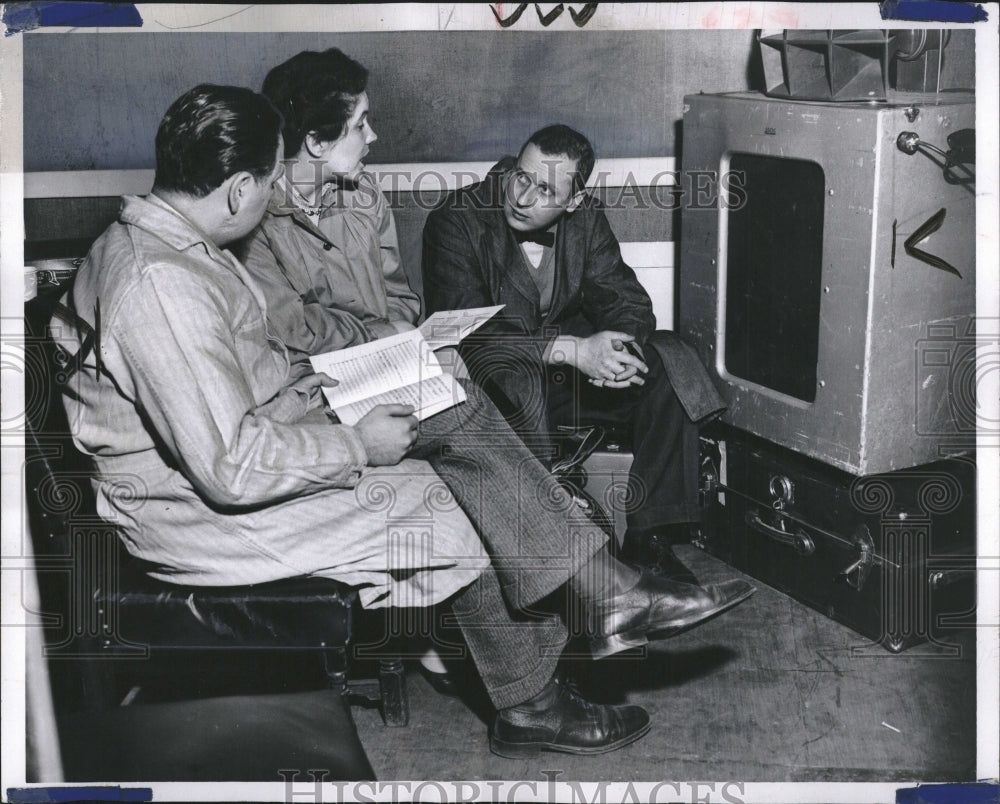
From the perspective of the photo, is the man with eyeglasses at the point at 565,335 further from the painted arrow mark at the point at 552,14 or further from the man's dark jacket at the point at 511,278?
the painted arrow mark at the point at 552,14

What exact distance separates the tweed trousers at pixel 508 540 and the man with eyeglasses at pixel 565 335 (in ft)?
1.78

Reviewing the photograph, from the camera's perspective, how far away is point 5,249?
196 centimetres

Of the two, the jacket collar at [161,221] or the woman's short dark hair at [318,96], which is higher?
the woman's short dark hair at [318,96]

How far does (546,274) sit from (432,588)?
45.5 inches

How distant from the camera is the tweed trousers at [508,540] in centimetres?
210

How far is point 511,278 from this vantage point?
2.86m

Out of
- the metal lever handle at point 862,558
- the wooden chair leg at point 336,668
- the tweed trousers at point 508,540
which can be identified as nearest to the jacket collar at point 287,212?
the tweed trousers at point 508,540

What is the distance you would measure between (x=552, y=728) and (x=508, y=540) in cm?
42

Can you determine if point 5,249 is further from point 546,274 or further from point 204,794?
point 546,274

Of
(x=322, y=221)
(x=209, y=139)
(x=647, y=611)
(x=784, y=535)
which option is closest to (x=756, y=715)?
(x=647, y=611)

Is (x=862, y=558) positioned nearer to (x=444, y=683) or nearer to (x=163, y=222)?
(x=444, y=683)

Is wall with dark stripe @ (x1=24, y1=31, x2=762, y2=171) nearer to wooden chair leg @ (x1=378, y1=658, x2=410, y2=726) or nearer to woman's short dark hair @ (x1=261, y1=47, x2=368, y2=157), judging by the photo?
woman's short dark hair @ (x1=261, y1=47, x2=368, y2=157)

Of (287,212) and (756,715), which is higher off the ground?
(287,212)

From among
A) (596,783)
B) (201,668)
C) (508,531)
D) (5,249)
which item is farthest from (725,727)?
(5,249)
